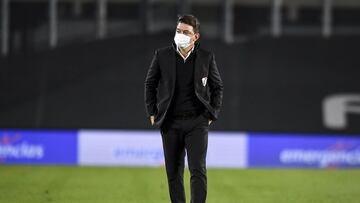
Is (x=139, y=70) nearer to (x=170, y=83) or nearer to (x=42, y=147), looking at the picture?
(x=42, y=147)

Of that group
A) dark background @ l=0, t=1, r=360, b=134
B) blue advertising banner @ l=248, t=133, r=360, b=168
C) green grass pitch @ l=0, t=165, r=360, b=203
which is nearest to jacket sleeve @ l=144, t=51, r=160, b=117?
green grass pitch @ l=0, t=165, r=360, b=203

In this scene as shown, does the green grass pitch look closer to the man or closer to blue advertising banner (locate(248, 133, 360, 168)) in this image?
blue advertising banner (locate(248, 133, 360, 168))

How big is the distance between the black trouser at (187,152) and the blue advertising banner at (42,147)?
6900mm

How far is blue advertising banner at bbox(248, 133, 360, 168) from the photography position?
43.4 ft

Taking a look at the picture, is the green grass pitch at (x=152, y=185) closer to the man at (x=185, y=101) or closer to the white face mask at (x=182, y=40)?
the man at (x=185, y=101)

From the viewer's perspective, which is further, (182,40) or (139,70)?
(139,70)

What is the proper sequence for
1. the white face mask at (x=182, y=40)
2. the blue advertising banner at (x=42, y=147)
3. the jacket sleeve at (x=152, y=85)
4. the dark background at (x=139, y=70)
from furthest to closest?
the blue advertising banner at (x=42, y=147)
the dark background at (x=139, y=70)
the jacket sleeve at (x=152, y=85)
the white face mask at (x=182, y=40)

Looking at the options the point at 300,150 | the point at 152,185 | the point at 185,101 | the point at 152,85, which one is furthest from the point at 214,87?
the point at 300,150

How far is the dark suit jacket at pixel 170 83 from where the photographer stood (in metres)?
6.16

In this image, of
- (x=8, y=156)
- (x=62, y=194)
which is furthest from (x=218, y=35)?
(x=62, y=194)

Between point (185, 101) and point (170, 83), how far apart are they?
0.20 meters

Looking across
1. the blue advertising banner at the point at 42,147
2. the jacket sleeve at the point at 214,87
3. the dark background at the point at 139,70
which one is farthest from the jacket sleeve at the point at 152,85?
the blue advertising banner at the point at 42,147

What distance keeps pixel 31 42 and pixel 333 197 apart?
6320 millimetres

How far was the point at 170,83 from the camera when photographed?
242 inches
